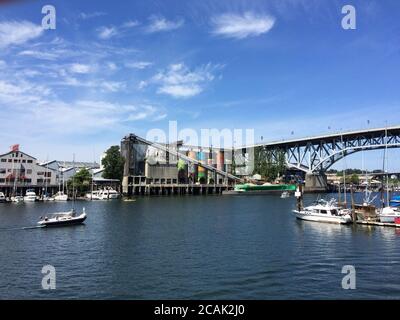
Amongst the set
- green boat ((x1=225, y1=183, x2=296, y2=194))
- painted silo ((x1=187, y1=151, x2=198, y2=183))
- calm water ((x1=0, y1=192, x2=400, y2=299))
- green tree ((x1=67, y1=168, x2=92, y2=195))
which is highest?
painted silo ((x1=187, y1=151, x2=198, y2=183))

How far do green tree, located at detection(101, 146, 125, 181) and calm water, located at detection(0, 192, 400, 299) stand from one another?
283 ft

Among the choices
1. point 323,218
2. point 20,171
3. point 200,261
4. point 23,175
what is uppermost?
point 20,171

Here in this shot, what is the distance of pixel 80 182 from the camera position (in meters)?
115

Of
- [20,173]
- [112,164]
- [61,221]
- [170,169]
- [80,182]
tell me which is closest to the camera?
[61,221]

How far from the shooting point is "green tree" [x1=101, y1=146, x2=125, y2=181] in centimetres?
13125

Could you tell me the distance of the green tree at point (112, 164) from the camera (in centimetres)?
13125

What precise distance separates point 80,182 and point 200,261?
9537 centimetres

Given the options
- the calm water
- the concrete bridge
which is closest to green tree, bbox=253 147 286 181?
→ the concrete bridge

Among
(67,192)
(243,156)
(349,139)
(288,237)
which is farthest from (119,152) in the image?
(288,237)

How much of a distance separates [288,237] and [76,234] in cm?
2239

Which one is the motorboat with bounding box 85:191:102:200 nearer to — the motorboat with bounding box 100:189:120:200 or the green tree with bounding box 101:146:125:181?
the motorboat with bounding box 100:189:120:200

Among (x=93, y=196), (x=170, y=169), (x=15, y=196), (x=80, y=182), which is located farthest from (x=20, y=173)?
(x=170, y=169)

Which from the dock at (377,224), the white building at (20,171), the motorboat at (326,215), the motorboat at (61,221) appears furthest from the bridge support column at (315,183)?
the motorboat at (61,221)

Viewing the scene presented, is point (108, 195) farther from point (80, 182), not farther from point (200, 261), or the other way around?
point (200, 261)
